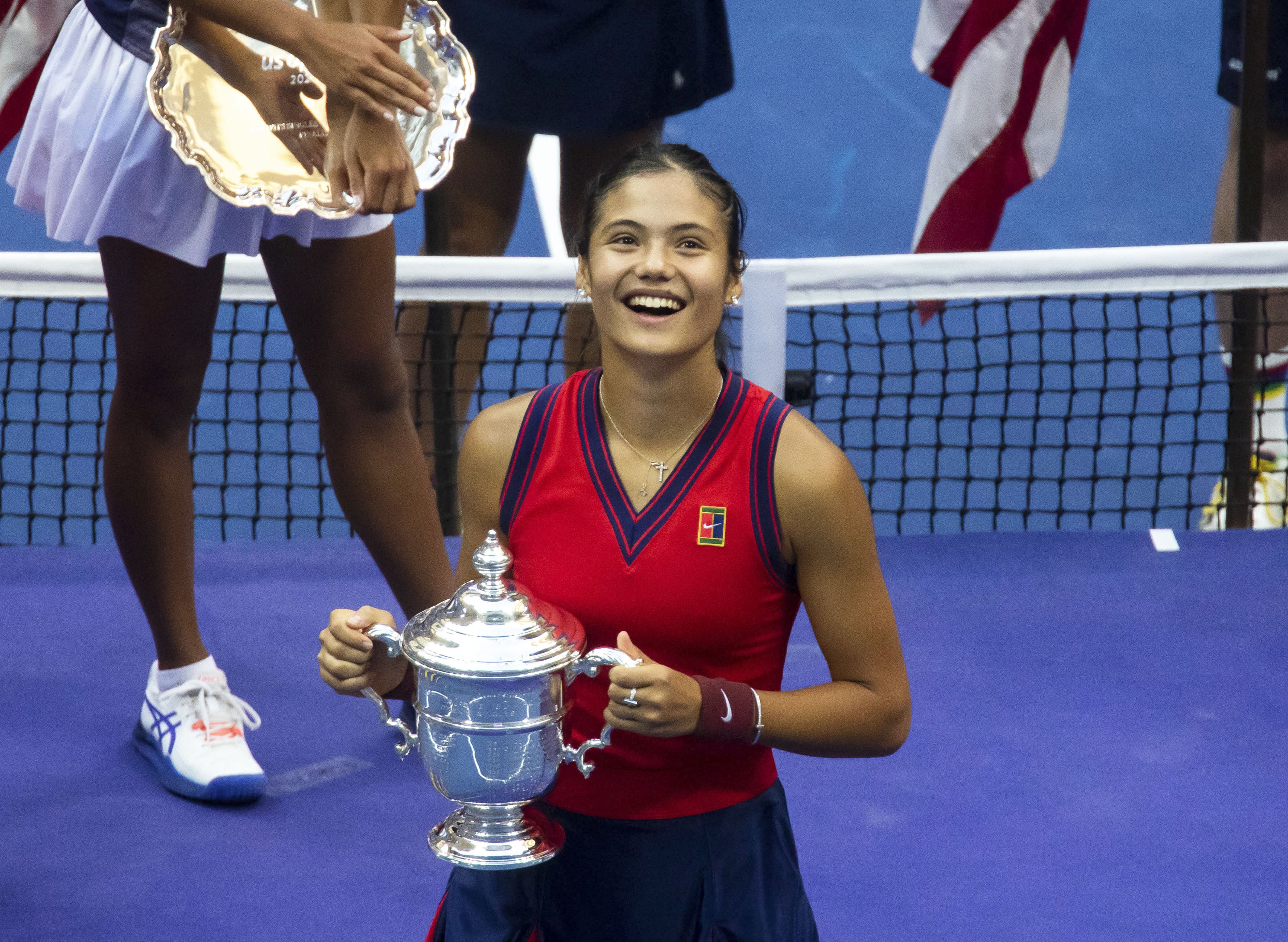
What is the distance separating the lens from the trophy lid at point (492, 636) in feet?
4.64

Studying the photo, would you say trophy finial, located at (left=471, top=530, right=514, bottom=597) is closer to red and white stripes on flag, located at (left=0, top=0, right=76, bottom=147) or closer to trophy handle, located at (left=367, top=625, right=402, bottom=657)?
trophy handle, located at (left=367, top=625, right=402, bottom=657)

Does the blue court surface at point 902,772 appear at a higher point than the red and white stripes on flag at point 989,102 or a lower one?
lower

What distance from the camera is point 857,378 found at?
5441 millimetres

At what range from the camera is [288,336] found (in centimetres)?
596

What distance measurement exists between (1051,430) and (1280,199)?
1.27 meters

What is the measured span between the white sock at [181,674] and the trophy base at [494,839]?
3.70 ft

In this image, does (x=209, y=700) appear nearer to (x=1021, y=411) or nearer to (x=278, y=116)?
(x=278, y=116)

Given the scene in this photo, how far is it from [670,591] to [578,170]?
6.45 ft

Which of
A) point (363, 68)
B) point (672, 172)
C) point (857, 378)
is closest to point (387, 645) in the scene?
point (672, 172)

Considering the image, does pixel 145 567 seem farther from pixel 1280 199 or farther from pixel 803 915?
pixel 1280 199

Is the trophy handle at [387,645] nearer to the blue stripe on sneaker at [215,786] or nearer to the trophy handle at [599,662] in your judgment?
the trophy handle at [599,662]

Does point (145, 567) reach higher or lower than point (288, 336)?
lower

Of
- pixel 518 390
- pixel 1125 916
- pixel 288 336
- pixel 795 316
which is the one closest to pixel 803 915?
pixel 1125 916

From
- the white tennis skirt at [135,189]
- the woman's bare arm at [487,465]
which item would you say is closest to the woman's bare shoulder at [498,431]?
the woman's bare arm at [487,465]
